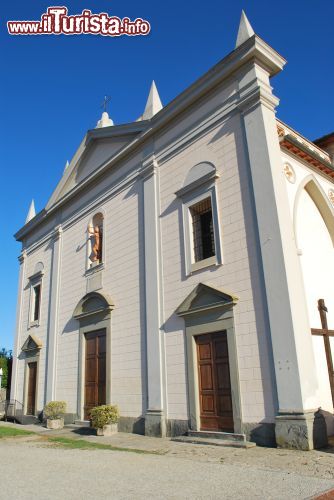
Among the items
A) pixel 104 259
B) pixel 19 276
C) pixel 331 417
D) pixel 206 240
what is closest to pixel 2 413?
pixel 19 276

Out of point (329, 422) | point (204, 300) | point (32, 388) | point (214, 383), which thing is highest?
point (204, 300)

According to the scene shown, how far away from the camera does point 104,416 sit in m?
11.3

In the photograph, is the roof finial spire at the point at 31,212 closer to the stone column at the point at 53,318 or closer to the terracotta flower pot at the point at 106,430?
the stone column at the point at 53,318

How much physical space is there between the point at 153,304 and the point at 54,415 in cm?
585

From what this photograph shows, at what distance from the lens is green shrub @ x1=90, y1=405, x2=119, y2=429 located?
1134 centimetres

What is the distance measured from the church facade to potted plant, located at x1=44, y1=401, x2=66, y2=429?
0.36 metres

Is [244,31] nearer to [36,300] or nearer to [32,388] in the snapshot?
[36,300]

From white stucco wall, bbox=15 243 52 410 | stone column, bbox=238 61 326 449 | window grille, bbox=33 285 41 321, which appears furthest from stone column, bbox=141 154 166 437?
window grille, bbox=33 285 41 321

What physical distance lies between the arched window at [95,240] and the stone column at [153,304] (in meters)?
3.10

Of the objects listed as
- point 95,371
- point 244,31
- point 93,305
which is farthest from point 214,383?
point 244,31

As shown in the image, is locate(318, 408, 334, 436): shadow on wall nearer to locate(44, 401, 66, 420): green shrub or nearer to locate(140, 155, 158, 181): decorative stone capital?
locate(140, 155, 158, 181): decorative stone capital

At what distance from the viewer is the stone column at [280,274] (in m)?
7.62

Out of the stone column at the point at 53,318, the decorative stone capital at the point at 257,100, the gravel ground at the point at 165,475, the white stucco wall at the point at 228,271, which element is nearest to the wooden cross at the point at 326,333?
the white stucco wall at the point at 228,271

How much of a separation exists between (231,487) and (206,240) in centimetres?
640
